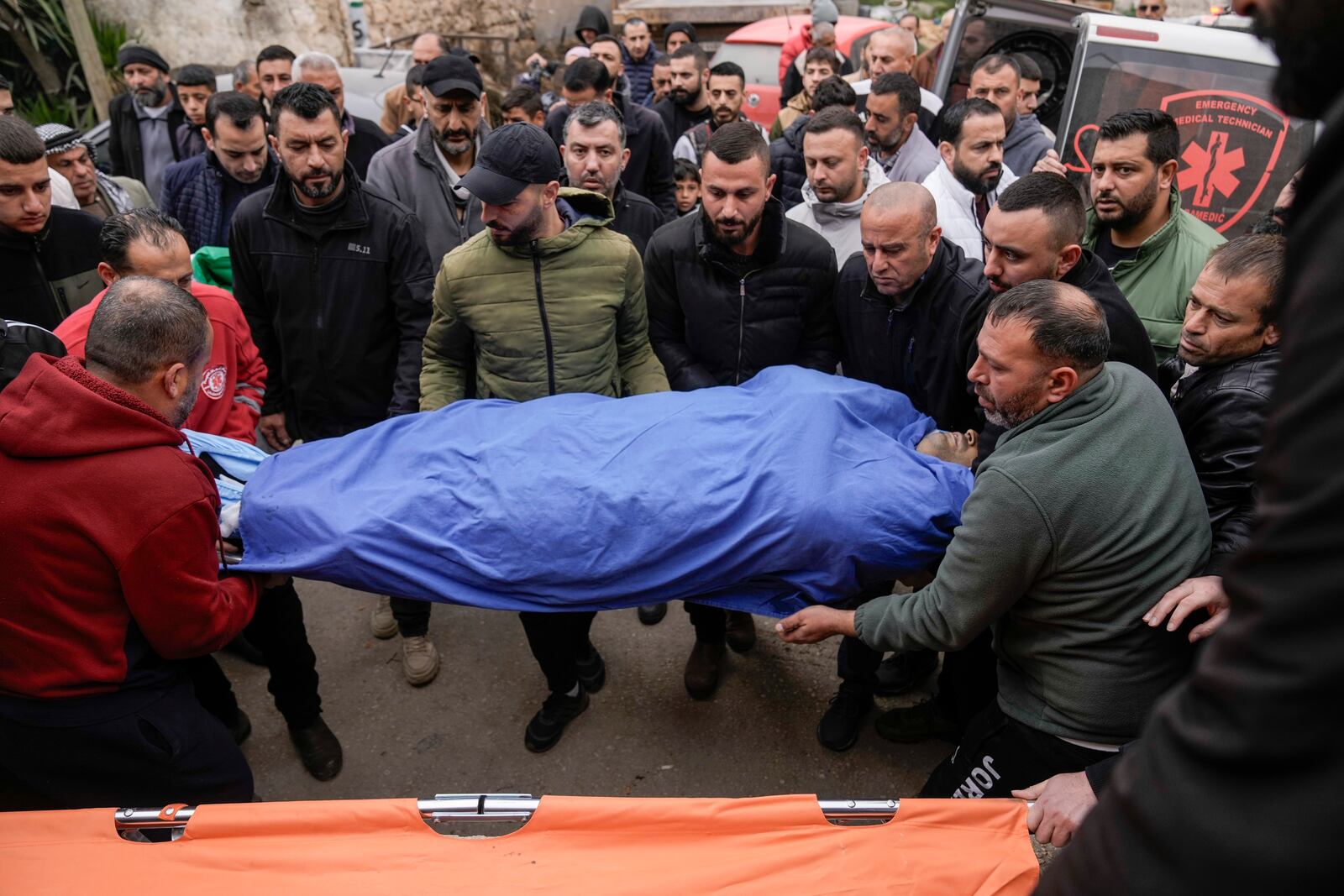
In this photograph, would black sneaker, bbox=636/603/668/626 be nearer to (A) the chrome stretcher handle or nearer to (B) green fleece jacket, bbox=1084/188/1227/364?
(A) the chrome stretcher handle

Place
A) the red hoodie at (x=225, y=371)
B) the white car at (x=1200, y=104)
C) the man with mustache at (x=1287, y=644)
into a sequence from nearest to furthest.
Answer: the man with mustache at (x=1287, y=644) < the red hoodie at (x=225, y=371) < the white car at (x=1200, y=104)

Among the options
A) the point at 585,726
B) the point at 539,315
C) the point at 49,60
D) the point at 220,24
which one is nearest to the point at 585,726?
the point at 585,726

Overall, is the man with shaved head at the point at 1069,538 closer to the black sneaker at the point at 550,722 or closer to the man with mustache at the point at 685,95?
the black sneaker at the point at 550,722

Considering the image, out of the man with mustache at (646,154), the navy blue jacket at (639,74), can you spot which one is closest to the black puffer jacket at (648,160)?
the man with mustache at (646,154)

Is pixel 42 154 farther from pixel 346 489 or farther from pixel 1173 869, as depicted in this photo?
pixel 1173 869

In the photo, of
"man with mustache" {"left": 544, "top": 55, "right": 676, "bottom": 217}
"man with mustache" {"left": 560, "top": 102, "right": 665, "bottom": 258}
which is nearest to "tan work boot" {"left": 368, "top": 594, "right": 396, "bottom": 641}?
"man with mustache" {"left": 560, "top": 102, "right": 665, "bottom": 258}

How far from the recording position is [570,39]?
42.2 feet

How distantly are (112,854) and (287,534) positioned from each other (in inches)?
34.3

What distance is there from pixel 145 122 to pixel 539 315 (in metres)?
4.82

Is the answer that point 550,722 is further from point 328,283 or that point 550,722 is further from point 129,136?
point 129,136

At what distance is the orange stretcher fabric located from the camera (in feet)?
6.08

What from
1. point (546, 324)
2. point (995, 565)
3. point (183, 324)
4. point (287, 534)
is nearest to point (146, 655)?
point (287, 534)

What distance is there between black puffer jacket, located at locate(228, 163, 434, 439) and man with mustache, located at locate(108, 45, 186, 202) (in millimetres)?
3287

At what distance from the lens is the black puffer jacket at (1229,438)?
2.13m
